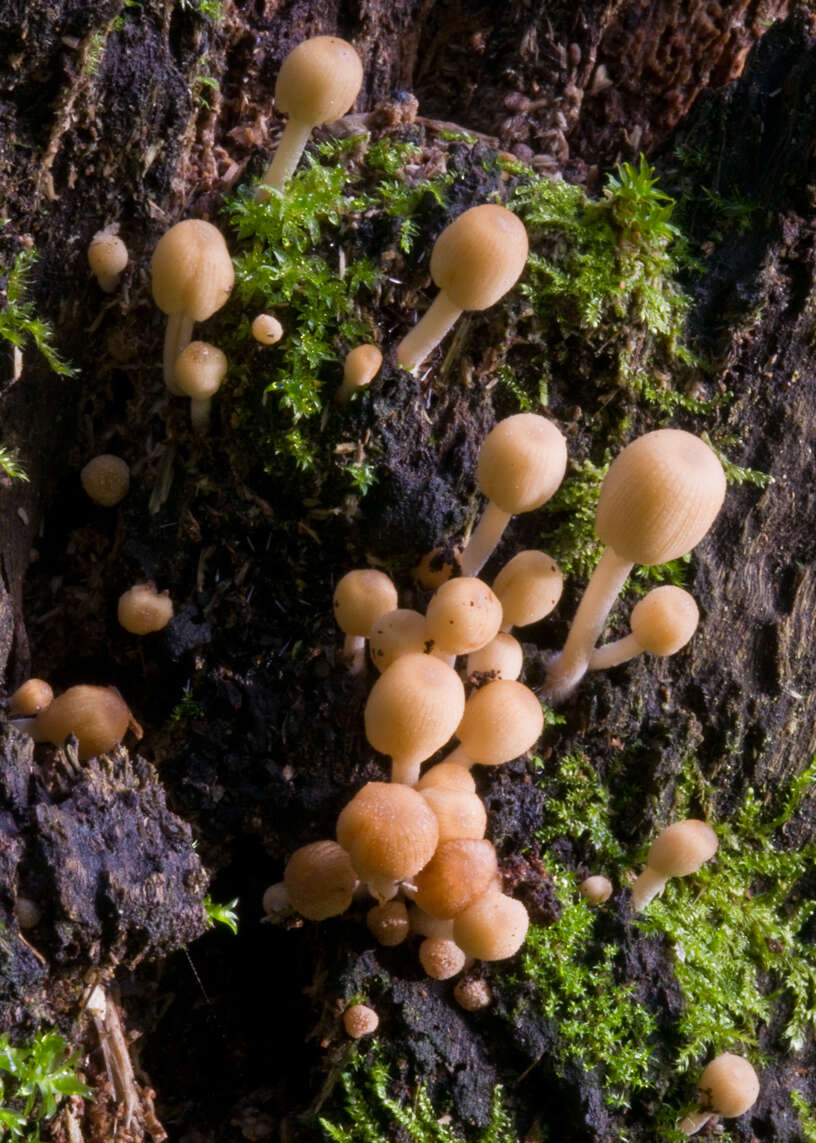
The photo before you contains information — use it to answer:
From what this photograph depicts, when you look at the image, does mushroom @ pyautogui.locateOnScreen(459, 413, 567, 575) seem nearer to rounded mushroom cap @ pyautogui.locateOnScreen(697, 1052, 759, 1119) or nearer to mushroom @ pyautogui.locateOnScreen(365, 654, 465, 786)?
mushroom @ pyautogui.locateOnScreen(365, 654, 465, 786)

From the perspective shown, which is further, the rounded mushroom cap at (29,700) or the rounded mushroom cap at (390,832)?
the rounded mushroom cap at (29,700)

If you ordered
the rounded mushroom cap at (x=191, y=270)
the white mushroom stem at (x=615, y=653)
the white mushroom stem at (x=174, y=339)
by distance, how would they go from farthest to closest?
the white mushroom stem at (x=615, y=653), the white mushroom stem at (x=174, y=339), the rounded mushroom cap at (x=191, y=270)

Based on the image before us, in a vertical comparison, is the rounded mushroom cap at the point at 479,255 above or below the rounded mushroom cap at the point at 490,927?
above

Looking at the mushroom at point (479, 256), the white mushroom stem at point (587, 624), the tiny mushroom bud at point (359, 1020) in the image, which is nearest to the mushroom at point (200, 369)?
the mushroom at point (479, 256)

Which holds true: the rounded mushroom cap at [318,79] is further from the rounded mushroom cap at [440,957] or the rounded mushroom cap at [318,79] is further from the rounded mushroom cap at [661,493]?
the rounded mushroom cap at [440,957]

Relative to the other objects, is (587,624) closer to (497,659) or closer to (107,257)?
(497,659)

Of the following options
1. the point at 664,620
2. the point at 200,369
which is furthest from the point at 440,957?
the point at 200,369
